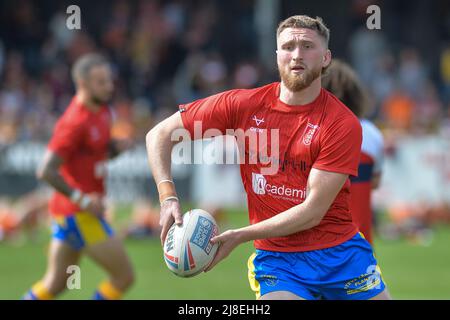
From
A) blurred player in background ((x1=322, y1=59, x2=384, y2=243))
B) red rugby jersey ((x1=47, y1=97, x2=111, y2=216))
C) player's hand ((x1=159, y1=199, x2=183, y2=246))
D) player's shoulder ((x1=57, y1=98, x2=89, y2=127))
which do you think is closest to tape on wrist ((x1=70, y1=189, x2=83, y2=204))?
red rugby jersey ((x1=47, y1=97, x2=111, y2=216))

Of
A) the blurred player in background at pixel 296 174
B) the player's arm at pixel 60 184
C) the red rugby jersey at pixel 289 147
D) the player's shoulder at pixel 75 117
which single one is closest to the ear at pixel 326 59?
the blurred player in background at pixel 296 174

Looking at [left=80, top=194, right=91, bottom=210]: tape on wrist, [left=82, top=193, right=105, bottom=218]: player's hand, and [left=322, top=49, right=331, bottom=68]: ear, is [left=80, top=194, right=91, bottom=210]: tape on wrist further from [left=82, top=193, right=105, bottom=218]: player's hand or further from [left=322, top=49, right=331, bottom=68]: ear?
[left=322, top=49, right=331, bottom=68]: ear

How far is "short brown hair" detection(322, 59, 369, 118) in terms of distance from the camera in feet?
23.2

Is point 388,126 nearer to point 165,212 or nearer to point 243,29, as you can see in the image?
point 243,29

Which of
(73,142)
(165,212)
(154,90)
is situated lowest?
(165,212)

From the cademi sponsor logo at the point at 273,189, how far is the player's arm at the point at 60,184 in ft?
9.36

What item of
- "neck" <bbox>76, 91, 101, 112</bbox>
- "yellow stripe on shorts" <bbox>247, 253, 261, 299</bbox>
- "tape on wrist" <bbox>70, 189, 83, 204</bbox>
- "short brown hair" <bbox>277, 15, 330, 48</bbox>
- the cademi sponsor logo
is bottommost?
"yellow stripe on shorts" <bbox>247, 253, 261, 299</bbox>

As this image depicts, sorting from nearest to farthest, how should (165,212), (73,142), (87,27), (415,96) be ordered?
(165,212), (73,142), (415,96), (87,27)

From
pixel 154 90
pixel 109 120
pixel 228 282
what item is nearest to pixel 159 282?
pixel 228 282

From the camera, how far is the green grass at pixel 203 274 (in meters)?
10.4

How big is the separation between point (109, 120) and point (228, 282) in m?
3.19

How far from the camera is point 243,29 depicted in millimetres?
24188

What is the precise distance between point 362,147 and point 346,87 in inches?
18.3

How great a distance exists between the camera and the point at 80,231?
840cm
